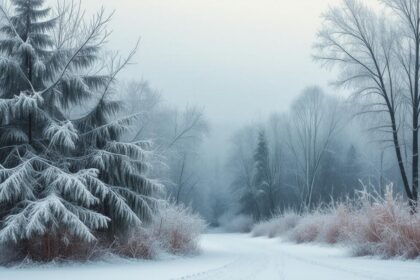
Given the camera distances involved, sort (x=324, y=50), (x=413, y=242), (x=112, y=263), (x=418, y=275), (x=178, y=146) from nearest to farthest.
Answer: (x=418, y=275)
(x=413, y=242)
(x=112, y=263)
(x=324, y=50)
(x=178, y=146)

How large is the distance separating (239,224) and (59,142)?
141ft

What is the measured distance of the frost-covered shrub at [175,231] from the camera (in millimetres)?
13141

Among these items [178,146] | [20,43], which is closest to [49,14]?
[20,43]

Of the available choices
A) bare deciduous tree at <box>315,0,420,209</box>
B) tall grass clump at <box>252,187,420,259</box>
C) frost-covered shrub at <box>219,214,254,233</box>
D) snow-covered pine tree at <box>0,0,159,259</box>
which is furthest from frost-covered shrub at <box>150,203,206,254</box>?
frost-covered shrub at <box>219,214,254,233</box>

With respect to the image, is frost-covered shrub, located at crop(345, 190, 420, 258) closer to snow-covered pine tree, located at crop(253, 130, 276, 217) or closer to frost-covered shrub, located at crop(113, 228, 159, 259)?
frost-covered shrub, located at crop(113, 228, 159, 259)

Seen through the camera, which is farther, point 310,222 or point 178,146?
point 178,146

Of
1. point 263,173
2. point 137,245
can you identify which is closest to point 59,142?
point 137,245

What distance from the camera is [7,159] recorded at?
9719 millimetres

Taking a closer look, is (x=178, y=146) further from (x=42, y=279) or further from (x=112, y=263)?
(x=42, y=279)

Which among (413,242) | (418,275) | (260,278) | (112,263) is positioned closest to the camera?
(418,275)

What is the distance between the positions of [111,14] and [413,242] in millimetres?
8291

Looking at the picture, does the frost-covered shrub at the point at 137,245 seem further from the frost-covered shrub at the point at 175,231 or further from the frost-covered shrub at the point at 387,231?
the frost-covered shrub at the point at 387,231

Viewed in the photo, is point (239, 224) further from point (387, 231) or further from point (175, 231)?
point (387, 231)

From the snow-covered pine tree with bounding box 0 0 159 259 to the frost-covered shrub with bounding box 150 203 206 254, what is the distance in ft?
7.00
